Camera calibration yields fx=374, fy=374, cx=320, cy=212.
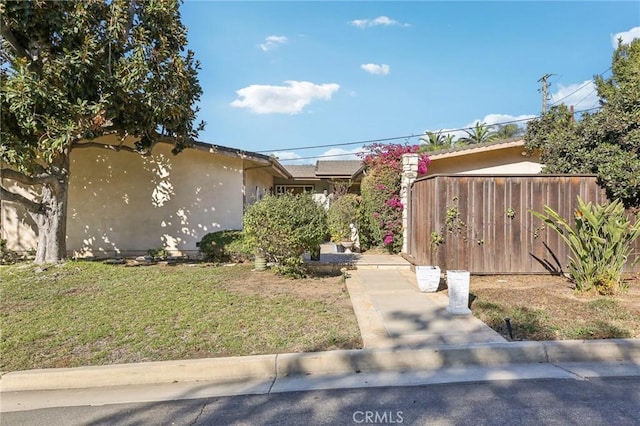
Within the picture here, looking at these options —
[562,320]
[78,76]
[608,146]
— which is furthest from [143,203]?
[608,146]

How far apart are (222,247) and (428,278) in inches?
212

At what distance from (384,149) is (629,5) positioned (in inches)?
286

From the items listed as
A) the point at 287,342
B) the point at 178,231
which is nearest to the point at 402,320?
the point at 287,342

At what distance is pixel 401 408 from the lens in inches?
115

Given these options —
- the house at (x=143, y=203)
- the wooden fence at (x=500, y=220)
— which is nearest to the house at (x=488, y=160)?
the wooden fence at (x=500, y=220)

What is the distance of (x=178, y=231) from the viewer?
1090 cm

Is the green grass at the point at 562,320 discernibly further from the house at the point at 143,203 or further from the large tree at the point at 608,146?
the house at the point at 143,203

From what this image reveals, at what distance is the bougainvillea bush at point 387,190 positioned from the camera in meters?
10.7

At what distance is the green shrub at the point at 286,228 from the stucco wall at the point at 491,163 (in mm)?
6065

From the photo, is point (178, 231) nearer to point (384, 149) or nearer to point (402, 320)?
point (384, 149)

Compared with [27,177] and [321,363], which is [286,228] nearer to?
[321,363]

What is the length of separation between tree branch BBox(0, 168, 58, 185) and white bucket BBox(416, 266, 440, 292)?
831 cm

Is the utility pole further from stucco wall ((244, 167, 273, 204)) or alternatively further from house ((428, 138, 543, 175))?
stucco wall ((244, 167, 273, 204))

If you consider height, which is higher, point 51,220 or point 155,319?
point 51,220
